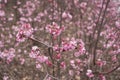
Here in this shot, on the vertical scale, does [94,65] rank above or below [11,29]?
above

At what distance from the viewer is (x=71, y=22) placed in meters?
10.3

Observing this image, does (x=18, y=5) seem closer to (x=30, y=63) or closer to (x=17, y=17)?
(x=17, y=17)

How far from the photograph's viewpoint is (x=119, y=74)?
6.62 m

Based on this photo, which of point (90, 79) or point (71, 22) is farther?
point (71, 22)

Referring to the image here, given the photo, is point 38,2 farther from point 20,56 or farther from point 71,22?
point 20,56

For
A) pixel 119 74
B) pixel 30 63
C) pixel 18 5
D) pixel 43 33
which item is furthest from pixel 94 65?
pixel 18 5

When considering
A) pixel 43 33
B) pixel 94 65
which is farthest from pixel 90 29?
pixel 94 65

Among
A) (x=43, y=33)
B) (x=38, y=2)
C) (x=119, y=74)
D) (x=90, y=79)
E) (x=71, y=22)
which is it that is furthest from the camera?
(x=38, y=2)

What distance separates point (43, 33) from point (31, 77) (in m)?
2.75

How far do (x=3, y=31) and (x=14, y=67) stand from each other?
2.44 m

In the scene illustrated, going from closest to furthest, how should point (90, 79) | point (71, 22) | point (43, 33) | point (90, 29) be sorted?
point (90, 79) → point (90, 29) → point (43, 33) → point (71, 22)

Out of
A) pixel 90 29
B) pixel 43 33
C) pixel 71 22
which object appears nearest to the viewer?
pixel 90 29

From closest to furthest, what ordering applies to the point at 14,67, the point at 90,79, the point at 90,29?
the point at 90,79, the point at 14,67, the point at 90,29

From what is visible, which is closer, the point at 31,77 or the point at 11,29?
the point at 31,77
